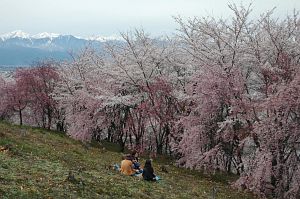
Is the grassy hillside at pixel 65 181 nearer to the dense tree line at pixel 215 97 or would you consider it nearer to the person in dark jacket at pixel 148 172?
the person in dark jacket at pixel 148 172

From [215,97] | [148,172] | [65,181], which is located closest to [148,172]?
[148,172]

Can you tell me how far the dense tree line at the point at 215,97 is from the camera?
74.4 feet

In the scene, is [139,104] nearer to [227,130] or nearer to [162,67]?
[162,67]

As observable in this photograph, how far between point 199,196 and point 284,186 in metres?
7.17

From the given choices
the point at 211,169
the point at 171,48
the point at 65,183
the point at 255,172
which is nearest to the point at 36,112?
the point at 171,48

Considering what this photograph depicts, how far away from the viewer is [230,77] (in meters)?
25.5

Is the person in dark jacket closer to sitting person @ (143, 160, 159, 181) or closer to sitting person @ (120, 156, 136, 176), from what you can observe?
sitting person @ (143, 160, 159, 181)

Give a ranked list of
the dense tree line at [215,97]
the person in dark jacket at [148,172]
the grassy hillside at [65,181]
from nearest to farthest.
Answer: the grassy hillside at [65,181], the person in dark jacket at [148,172], the dense tree line at [215,97]

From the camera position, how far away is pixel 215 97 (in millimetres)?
26297

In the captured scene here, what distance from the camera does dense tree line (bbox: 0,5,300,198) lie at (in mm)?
22672

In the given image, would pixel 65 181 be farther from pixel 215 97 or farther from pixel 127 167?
pixel 215 97

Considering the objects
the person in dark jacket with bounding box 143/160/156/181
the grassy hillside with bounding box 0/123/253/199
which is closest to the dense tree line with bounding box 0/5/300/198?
the grassy hillside with bounding box 0/123/253/199

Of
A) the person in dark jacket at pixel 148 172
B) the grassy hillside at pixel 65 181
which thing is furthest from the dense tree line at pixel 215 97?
the person in dark jacket at pixel 148 172

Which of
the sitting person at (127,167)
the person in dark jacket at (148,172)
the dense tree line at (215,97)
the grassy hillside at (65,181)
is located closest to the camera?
the grassy hillside at (65,181)
